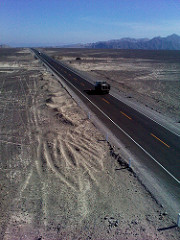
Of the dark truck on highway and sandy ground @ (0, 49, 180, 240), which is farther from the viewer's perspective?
the dark truck on highway

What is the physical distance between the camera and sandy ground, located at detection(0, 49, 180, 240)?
9695 mm

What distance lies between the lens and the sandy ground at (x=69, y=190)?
970 centimetres

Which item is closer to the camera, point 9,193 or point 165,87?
point 9,193

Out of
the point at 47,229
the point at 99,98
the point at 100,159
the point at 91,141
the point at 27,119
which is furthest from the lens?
the point at 99,98

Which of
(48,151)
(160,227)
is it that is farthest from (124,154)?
(160,227)

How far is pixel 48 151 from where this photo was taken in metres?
16.4

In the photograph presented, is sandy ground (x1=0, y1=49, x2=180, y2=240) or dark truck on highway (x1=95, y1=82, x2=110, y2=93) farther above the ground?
dark truck on highway (x1=95, y1=82, x2=110, y2=93)

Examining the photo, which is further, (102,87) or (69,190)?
(102,87)

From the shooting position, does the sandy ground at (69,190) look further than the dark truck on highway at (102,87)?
No

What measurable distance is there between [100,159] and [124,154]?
6.45 ft

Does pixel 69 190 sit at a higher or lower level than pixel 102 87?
lower

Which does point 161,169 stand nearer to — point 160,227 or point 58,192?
point 160,227

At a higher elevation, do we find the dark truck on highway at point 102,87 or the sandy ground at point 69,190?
the dark truck on highway at point 102,87

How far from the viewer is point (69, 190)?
479 inches
